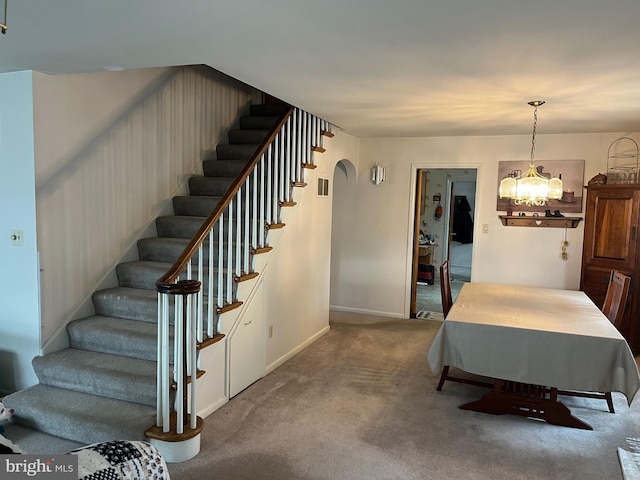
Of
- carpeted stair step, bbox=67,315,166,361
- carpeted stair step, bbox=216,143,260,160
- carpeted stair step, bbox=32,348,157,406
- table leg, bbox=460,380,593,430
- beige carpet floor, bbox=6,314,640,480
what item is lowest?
beige carpet floor, bbox=6,314,640,480

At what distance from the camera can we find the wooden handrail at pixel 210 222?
265 centimetres

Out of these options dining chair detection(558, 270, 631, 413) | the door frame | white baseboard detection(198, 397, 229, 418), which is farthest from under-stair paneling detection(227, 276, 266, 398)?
the door frame

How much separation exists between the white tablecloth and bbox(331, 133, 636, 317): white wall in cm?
189

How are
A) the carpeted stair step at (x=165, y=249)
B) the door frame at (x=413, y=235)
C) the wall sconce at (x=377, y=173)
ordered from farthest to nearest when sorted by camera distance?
the wall sconce at (x=377, y=173) → the door frame at (x=413, y=235) → the carpeted stair step at (x=165, y=249)

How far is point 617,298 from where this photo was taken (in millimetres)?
3619

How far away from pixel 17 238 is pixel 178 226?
1242 mm

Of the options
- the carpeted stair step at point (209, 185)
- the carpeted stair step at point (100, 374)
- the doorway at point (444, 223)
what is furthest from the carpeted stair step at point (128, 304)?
the doorway at point (444, 223)

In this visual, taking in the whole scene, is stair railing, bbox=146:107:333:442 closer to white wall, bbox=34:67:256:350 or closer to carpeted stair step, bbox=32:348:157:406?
carpeted stair step, bbox=32:348:157:406

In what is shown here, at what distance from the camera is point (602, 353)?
9.55 feet

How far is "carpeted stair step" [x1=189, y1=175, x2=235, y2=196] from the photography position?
444 centimetres

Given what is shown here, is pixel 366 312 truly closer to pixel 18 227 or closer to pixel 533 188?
pixel 533 188

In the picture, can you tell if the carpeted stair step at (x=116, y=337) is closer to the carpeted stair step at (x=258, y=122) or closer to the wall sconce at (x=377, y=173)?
the carpeted stair step at (x=258, y=122)

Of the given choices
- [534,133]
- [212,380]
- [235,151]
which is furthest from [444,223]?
[212,380]

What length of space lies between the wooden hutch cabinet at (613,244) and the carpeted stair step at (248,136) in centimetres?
357
